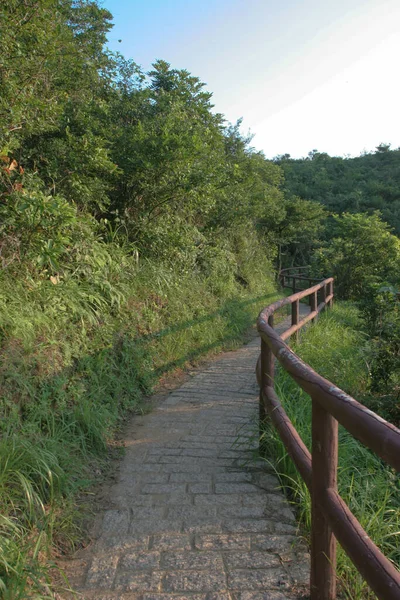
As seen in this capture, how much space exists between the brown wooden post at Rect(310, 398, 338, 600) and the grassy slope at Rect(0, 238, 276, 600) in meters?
1.26

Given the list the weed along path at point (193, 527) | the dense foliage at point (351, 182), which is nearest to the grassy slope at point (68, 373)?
the weed along path at point (193, 527)

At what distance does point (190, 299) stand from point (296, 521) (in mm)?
5805

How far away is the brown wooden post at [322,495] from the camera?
6.10 ft

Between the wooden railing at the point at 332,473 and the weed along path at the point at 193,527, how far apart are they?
0.37m

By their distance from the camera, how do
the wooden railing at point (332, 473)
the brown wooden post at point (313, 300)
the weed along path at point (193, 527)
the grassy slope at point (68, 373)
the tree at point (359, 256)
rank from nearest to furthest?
the wooden railing at point (332, 473) → the weed along path at point (193, 527) → the grassy slope at point (68, 373) → the brown wooden post at point (313, 300) → the tree at point (359, 256)

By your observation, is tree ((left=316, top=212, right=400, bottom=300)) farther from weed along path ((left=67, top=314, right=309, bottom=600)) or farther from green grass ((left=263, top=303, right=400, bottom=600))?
→ weed along path ((left=67, top=314, right=309, bottom=600))

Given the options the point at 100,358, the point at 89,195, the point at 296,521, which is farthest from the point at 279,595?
the point at 89,195

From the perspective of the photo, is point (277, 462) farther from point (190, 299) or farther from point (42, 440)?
point (190, 299)

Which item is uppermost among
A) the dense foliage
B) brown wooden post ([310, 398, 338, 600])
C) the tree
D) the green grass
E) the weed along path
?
the dense foliage

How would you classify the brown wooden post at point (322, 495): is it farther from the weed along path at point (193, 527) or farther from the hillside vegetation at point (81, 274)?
the hillside vegetation at point (81, 274)

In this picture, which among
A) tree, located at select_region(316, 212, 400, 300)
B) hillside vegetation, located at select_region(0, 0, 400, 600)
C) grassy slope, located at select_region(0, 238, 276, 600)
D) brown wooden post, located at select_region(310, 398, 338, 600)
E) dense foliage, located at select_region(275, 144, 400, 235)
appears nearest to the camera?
brown wooden post, located at select_region(310, 398, 338, 600)

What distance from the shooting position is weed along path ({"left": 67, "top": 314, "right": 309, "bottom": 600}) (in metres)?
2.25

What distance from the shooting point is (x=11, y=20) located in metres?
4.49

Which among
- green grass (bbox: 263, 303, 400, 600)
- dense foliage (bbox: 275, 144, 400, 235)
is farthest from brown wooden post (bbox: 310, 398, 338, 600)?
dense foliage (bbox: 275, 144, 400, 235)
